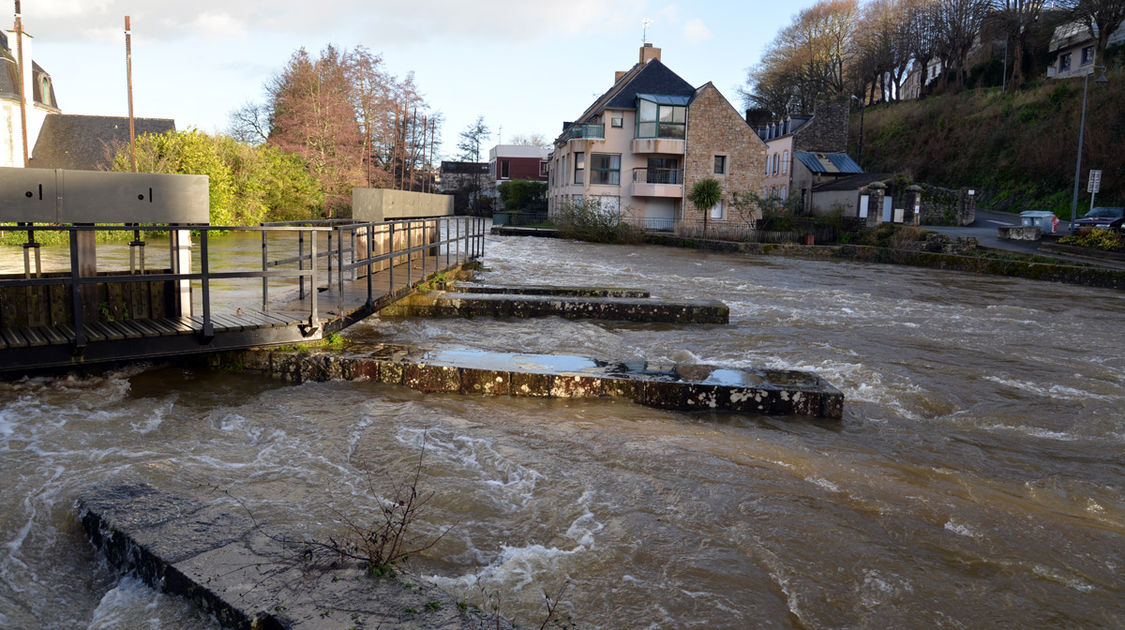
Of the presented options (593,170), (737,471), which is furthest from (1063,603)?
(593,170)

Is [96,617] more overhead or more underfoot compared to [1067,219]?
more underfoot

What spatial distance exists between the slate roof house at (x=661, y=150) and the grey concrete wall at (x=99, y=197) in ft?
119

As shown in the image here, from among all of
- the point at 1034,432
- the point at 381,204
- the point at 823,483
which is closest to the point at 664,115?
the point at 381,204

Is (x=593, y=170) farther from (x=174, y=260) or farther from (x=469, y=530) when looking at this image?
(x=469, y=530)

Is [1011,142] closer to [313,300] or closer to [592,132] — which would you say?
[592,132]

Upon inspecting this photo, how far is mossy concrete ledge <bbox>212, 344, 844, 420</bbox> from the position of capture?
706cm

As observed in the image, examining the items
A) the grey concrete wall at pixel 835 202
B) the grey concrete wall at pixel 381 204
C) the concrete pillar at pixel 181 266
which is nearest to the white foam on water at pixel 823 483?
the concrete pillar at pixel 181 266

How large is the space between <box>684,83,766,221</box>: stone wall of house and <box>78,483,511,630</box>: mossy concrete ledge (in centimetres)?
4178

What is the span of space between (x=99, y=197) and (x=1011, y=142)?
4996cm

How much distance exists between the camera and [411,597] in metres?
3.18

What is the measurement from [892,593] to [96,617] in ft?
12.6

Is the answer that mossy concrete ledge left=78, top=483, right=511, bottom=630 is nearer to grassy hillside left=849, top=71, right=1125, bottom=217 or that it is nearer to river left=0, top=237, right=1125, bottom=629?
river left=0, top=237, right=1125, bottom=629

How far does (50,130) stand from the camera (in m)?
44.7

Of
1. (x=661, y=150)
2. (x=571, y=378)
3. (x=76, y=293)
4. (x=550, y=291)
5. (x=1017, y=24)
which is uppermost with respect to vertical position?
(x=1017, y=24)
